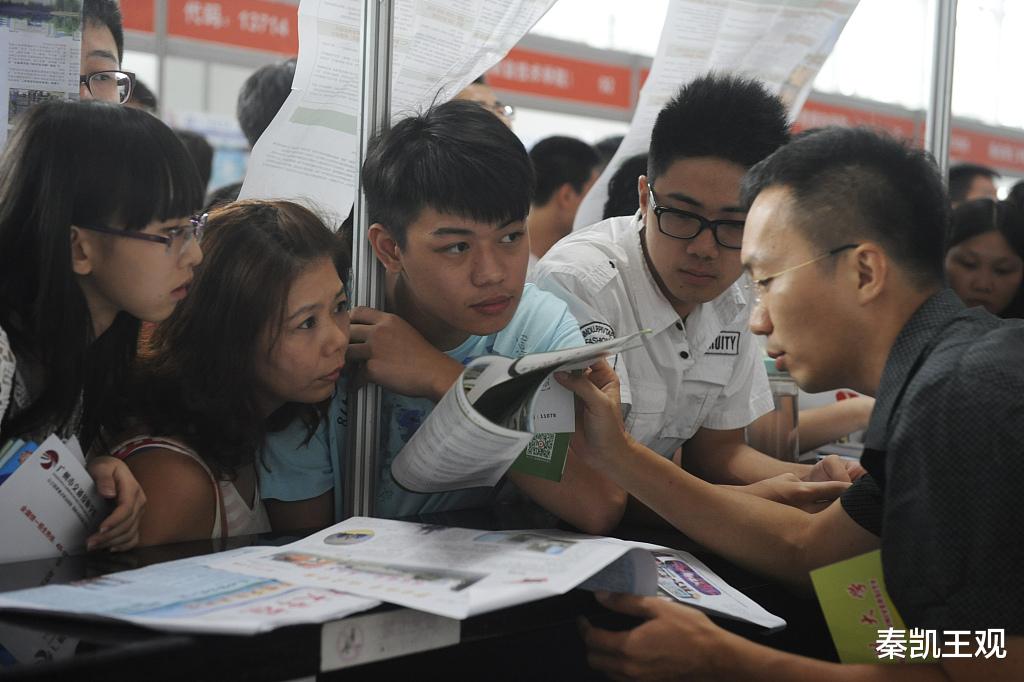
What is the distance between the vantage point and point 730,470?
7.71ft

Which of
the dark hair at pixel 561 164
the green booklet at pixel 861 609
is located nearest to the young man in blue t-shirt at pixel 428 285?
the green booklet at pixel 861 609

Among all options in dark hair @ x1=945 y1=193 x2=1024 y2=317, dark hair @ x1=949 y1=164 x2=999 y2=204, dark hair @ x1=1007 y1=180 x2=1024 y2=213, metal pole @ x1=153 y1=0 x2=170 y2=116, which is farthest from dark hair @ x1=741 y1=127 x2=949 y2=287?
metal pole @ x1=153 y1=0 x2=170 y2=116

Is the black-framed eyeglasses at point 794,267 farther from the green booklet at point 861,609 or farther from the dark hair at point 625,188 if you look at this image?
the dark hair at point 625,188

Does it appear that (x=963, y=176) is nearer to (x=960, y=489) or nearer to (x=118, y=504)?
(x=960, y=489)

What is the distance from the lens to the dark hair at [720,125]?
6.86 ft

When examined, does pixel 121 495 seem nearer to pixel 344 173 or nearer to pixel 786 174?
pixel 344 173

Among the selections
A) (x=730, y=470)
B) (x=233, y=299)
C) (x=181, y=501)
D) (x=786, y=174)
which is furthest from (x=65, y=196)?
(x=730, y=470)

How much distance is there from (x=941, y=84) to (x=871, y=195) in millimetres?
1440

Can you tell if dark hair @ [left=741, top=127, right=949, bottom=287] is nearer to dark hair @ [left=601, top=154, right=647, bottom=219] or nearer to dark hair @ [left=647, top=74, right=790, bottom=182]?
dark hair @ [left=647, top=74, right=790, bottom=182]

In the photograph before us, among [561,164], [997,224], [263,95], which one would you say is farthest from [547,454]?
[561,164]

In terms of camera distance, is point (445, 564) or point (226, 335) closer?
point (445, 564)

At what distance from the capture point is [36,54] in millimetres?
1552

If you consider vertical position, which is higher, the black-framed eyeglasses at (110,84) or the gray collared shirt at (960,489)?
the black-framed eyeglasses at (110,84)

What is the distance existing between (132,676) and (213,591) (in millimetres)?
175
